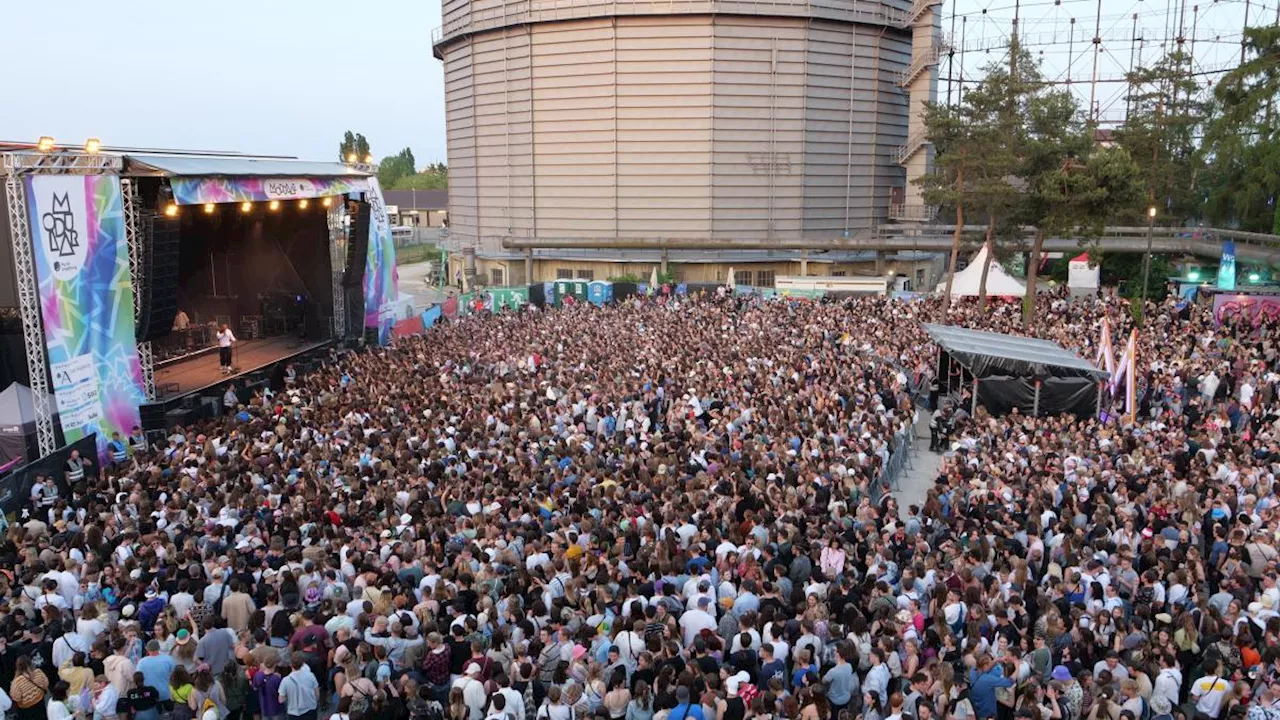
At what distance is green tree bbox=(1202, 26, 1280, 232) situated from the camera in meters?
34.2

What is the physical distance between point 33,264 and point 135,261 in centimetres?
218

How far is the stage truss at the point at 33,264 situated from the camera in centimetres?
1536

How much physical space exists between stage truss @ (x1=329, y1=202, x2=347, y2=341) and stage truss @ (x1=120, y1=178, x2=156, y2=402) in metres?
8.59

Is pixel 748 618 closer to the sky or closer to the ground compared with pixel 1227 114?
closer to the ground

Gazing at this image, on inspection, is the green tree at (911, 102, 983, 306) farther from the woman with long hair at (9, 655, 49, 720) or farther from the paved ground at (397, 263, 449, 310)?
the woman with long hair at (9, 655, 49, 720)

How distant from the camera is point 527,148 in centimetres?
4384

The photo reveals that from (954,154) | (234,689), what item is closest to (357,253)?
(954,154)

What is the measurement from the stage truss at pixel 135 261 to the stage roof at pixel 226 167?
605mm

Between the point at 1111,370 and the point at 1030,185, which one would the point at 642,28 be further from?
the point at 1111,370

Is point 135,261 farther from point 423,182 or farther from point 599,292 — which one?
point 423,182

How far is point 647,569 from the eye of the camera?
31.1ft

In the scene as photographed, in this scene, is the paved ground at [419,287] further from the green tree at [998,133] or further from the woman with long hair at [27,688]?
the woman with long hair at [27,688]

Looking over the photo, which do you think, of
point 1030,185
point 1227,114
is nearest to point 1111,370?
point 1030,185

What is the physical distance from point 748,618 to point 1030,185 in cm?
2505
